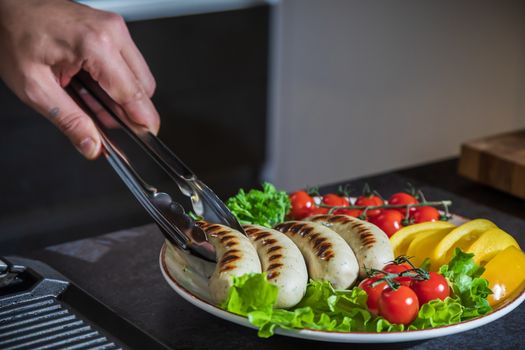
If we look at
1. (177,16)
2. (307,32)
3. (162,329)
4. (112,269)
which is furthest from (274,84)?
(162,329)

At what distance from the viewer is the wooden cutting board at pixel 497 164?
1.90m

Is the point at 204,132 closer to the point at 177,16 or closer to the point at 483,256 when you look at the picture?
the point at 177,16

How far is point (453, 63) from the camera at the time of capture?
13.4 feet

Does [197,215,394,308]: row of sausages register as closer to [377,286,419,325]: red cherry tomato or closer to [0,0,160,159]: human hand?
[377,286,419,325]: red cherry tomato

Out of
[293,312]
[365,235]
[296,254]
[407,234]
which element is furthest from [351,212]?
[293,312]

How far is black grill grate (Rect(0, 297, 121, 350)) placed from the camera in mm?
1188

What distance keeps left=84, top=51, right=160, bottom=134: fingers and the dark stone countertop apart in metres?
0.24

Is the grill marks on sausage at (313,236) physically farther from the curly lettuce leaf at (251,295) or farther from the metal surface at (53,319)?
the metal surface at (53,319)

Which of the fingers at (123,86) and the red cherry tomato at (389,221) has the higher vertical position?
the fingers at (123,86)

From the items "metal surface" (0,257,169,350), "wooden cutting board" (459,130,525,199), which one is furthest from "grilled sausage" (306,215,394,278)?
"wooden cutting board" (459,130,525,199)

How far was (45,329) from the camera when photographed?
1237mm

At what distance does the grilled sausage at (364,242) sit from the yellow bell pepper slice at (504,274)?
0.52ft

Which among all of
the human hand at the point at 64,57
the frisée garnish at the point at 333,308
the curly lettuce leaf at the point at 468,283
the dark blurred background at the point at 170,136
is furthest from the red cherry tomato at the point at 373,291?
the dark blurred background at the point at 170,136

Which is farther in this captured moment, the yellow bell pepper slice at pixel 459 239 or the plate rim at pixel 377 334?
the yellow bell pepper slice at pixel 459 239
